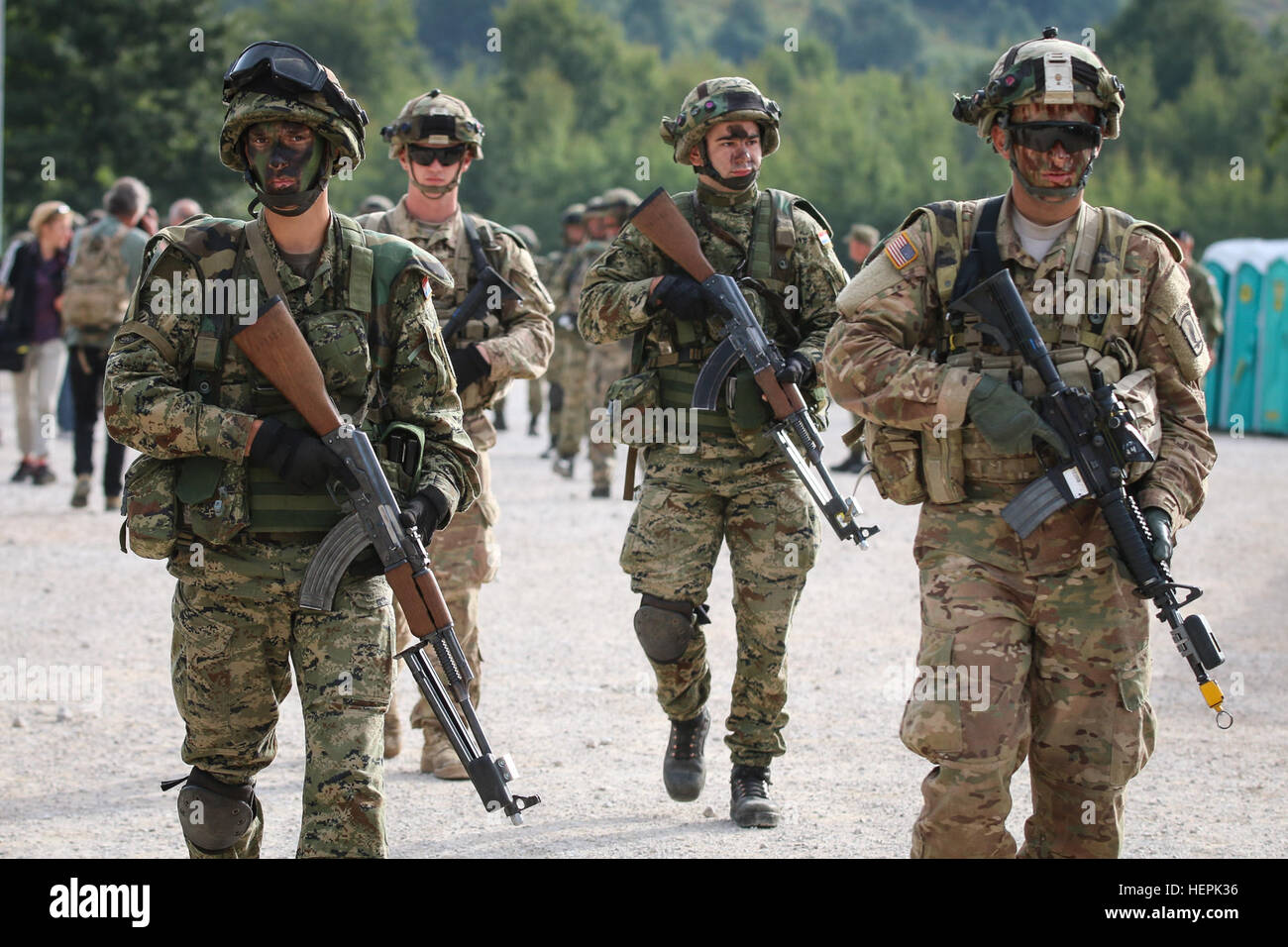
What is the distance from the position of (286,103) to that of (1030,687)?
231 centimetres

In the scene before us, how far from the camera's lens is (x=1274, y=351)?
18.9 m

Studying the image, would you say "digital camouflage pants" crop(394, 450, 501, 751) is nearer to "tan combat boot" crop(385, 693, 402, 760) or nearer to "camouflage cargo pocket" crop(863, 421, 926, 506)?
"tan combat boot" crop(385, 693, 402, 760)

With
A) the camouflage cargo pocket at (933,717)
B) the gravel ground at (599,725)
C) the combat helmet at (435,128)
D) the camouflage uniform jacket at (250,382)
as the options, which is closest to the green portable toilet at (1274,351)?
the gravel ground at (599,725)

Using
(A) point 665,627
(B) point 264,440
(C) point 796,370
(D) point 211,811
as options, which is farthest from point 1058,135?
(D) point 211,811

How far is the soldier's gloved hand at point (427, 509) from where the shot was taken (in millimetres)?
4062

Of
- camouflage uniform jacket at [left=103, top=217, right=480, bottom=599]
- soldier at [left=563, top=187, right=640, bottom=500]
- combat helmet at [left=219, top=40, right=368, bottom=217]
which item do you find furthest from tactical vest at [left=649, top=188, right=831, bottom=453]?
soldier at [left=563, top=187, right=640, bottom=500]

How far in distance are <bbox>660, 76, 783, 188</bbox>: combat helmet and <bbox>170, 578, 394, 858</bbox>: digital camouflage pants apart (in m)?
2.30

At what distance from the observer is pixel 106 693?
23.9 ft

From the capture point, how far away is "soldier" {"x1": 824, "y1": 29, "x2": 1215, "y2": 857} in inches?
160

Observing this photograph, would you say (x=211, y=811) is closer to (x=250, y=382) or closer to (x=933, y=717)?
(x=250, y=382)

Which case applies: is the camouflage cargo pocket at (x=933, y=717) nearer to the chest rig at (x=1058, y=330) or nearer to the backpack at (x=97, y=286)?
the chest rig at (x=1058, y=330)

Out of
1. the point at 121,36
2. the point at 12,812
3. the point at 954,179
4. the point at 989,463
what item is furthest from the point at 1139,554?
the point at 954,179
